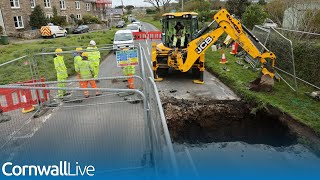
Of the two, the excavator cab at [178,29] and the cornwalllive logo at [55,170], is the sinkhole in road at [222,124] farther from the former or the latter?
the excavator cab at [178,29]

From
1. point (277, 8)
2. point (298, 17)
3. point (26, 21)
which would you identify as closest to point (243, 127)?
point (298, 17)

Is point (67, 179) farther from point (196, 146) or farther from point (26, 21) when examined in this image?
point (26, 21)

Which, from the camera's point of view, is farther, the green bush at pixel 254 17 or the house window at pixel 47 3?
the house window at pixel 47 3

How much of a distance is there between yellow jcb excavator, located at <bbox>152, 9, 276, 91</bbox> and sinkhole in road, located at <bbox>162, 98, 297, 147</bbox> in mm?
→ 1744

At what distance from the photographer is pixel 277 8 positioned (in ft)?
63.1

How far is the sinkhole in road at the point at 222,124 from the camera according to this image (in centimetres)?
650

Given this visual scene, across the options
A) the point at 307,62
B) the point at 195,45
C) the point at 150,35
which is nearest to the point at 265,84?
the point at 307,62

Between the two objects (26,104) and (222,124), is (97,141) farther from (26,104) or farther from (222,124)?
(222,124)

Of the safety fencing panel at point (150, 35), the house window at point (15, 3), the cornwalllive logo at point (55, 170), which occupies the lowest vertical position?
the cornwalllive logo at point (55, 170)

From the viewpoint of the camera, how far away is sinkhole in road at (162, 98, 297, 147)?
6.50 m

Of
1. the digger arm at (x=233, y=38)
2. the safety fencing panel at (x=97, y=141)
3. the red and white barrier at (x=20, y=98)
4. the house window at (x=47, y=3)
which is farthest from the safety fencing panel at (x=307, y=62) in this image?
the house window at (x=47, y=3)

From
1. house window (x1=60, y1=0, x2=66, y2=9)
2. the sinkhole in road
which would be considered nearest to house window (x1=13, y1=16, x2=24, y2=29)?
house window (x1=60, y1=0, x2=66, y2=9)

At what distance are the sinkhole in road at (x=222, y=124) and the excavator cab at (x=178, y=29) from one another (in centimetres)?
378

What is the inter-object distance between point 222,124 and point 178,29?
549 cm
